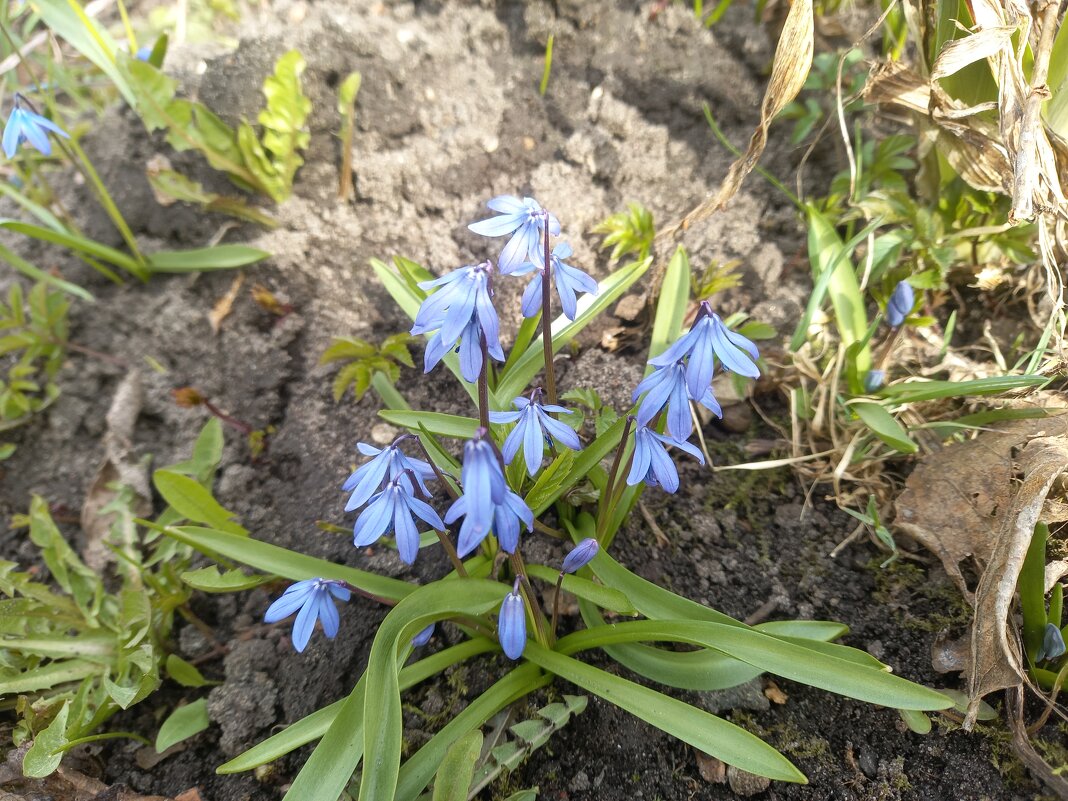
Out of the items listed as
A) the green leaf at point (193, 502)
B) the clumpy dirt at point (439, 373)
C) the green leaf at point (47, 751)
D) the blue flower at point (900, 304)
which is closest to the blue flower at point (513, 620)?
the clumpy dirt at point (439, 373)

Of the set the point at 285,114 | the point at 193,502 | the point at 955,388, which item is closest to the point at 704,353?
the point at 955,388

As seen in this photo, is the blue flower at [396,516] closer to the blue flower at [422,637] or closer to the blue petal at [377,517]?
the blue petal at [377,517]

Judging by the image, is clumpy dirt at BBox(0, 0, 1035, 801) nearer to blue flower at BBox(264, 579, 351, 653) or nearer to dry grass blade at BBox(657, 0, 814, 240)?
blue flower at BBox(264, 579, 351, 653)

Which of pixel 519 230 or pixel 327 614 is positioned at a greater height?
pixel 519 230

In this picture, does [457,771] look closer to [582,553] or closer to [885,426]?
[582,553]

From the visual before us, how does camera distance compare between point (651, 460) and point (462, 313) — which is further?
point (651, 460)
